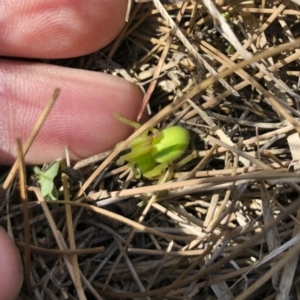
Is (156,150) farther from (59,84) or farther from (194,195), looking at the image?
(59,84)

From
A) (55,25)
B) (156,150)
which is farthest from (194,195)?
(55,25)

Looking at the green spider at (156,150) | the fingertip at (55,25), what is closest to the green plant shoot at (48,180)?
the green spider at (156,150)

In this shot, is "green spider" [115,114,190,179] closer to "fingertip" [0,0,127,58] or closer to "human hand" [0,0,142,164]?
"human hand" [0,0,142,164]

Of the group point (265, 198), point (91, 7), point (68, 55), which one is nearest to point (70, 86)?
point (68, 55)

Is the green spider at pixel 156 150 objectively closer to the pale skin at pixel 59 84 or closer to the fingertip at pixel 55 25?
the pale skin at pixel 59 84

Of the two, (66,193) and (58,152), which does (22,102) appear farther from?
(66,193)
